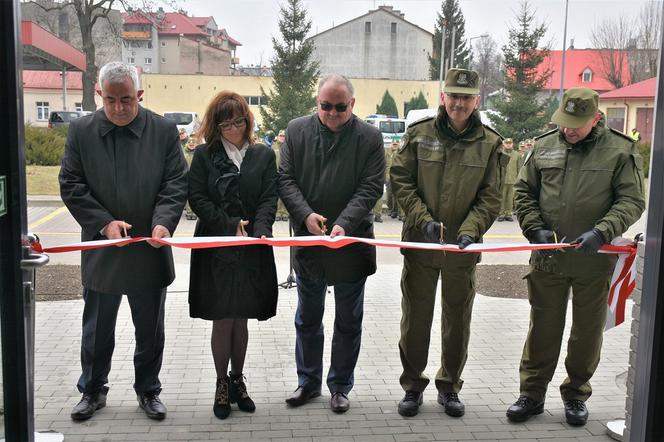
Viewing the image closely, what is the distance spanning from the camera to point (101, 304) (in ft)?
13.2

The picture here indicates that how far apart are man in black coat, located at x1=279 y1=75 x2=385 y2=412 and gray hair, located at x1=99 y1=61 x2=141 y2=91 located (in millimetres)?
1000

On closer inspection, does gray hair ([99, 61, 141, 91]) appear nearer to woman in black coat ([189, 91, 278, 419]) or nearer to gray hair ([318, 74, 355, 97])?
woman in black coat ([189, 91, 278, 419])

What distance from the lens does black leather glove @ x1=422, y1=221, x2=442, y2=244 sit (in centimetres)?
404

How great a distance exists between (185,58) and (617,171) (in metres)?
56.9

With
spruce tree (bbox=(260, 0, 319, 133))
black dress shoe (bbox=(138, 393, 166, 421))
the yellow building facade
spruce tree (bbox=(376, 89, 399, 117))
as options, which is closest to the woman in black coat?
black dress shoe (bbox=(138, 393, 166, 421))

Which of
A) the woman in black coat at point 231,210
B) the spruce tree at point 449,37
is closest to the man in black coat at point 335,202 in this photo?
the woman in black coat at point 231,210

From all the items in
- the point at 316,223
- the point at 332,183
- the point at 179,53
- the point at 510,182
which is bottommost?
the point at 510,182

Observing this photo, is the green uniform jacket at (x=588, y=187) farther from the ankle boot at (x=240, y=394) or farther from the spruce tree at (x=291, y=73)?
the spruce tree at (x=291, y=73)

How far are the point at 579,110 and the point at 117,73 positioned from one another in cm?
270

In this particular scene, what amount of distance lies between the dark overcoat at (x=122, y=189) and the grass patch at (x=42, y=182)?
44.2 feet

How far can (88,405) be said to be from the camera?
13.4ft

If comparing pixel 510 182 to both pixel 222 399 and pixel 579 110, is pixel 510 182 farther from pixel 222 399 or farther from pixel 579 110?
pixel 222 399

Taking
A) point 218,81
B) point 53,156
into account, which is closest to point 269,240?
point 53,156

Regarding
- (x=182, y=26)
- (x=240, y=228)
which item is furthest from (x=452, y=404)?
(x=182, y=26)
